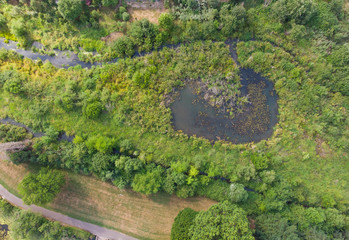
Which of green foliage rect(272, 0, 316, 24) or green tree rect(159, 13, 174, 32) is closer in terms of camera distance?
green foliage rect(272, 0, 316, 24)

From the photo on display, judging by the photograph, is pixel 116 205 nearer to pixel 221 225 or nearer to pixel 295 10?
pixel 221 225

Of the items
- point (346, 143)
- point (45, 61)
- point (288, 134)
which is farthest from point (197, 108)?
point (45, 61)

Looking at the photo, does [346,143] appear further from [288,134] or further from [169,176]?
[169,176]

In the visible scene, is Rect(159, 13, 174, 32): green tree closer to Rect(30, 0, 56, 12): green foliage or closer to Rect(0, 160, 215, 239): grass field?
Rect(30, 0, 56, 12): green foliage

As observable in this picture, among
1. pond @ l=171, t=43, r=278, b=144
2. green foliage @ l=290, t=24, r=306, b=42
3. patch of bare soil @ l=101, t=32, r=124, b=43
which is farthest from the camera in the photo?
patch of bare soil @ l=101, t=32, r=124, b=43

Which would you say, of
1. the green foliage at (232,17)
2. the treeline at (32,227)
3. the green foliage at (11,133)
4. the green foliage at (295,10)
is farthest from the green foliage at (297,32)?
the green foliage at (11,133)

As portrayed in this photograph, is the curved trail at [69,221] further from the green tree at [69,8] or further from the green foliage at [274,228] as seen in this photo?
the green tree at [69,8]

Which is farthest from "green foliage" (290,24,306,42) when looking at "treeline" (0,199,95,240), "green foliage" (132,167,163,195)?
"treeline" (0,199,95,240)
